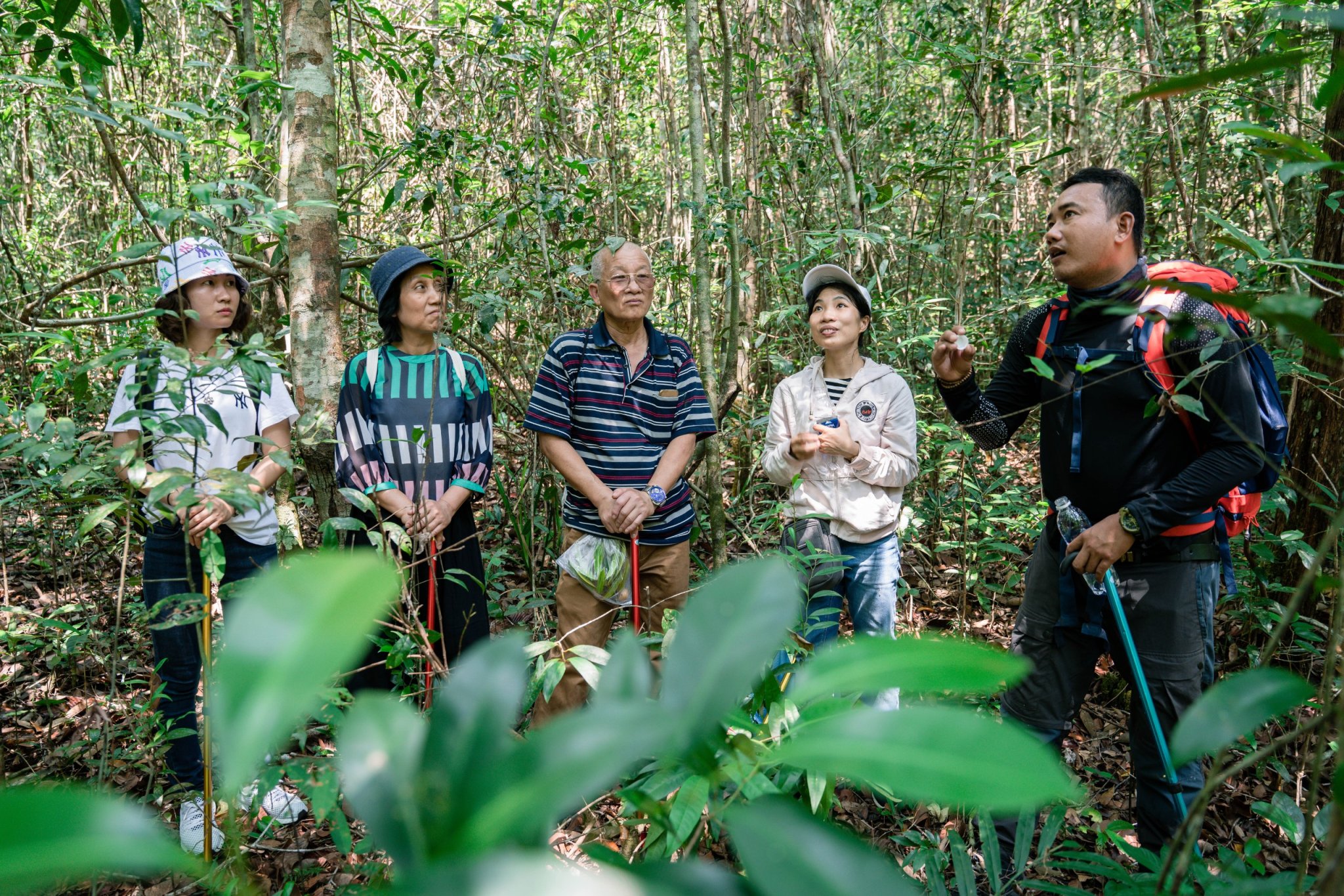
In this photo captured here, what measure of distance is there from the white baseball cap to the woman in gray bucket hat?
1339 millimetres

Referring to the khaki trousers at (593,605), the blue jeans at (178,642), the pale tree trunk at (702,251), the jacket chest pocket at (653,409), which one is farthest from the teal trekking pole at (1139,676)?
the blue jeans at (178,642)

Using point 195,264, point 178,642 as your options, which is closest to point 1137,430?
point 195,264

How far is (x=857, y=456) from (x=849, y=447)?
→ 0.06 m

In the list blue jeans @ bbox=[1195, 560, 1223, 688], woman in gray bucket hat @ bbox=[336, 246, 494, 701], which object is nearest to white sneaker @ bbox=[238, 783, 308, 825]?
woman in gray bucket hat @ bbox=[336, 246, 494, 701]

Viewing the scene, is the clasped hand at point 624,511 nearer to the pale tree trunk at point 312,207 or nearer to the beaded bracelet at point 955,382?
the pale tree trunk at point 312,207

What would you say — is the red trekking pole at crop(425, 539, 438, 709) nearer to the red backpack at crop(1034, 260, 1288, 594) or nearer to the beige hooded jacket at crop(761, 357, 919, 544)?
the beige hooded jacket at crop(761, 357, 919, 544)

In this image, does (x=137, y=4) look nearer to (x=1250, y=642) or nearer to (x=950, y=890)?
(x=950, y=890)

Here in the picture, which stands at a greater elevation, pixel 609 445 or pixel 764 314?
pixel 764 314

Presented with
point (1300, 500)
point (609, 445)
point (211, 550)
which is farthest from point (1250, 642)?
point (211, 550)

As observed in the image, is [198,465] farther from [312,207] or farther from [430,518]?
[312,207]

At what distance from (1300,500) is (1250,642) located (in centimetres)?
62

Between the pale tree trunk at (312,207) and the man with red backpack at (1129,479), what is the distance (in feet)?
6.65

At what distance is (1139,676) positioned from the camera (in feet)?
7.46

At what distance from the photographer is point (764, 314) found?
3.93 meters
